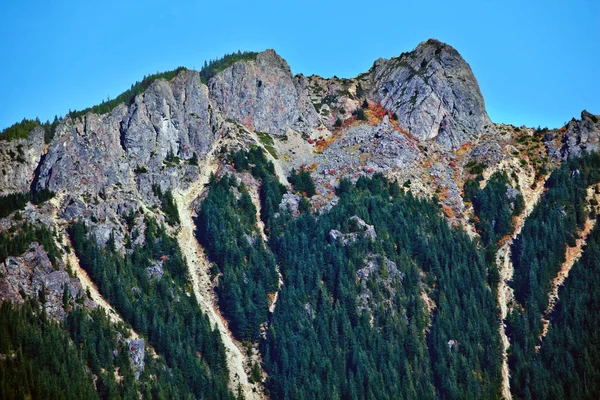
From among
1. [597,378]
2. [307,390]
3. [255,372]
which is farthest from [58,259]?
[597,378]

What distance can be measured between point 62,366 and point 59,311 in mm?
16865

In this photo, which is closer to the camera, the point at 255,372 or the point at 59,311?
the point at 59,311

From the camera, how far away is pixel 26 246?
192m

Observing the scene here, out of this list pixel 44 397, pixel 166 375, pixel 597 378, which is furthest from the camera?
pixel 597 378

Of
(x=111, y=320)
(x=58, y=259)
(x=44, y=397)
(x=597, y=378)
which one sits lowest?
(x=597, y=378)

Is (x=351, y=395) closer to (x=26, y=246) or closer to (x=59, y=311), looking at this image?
(x=59, y=311)

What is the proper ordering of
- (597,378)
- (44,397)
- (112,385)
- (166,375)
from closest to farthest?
(44,397), (112,385), (166,375), (597,378)

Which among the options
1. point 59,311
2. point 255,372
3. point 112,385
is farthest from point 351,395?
point 59,311

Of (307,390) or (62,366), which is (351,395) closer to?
(307,390)

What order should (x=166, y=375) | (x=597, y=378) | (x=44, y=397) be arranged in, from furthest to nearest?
1. (x=597, y=378)
2. (x=166, y=375)
3. (x=44, y=397)

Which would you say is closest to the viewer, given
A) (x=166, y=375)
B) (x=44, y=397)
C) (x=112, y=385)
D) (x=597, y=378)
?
(x=44, y=397)

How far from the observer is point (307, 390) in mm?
194375

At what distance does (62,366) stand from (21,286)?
2329 cm

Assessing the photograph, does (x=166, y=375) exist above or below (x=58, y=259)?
below
